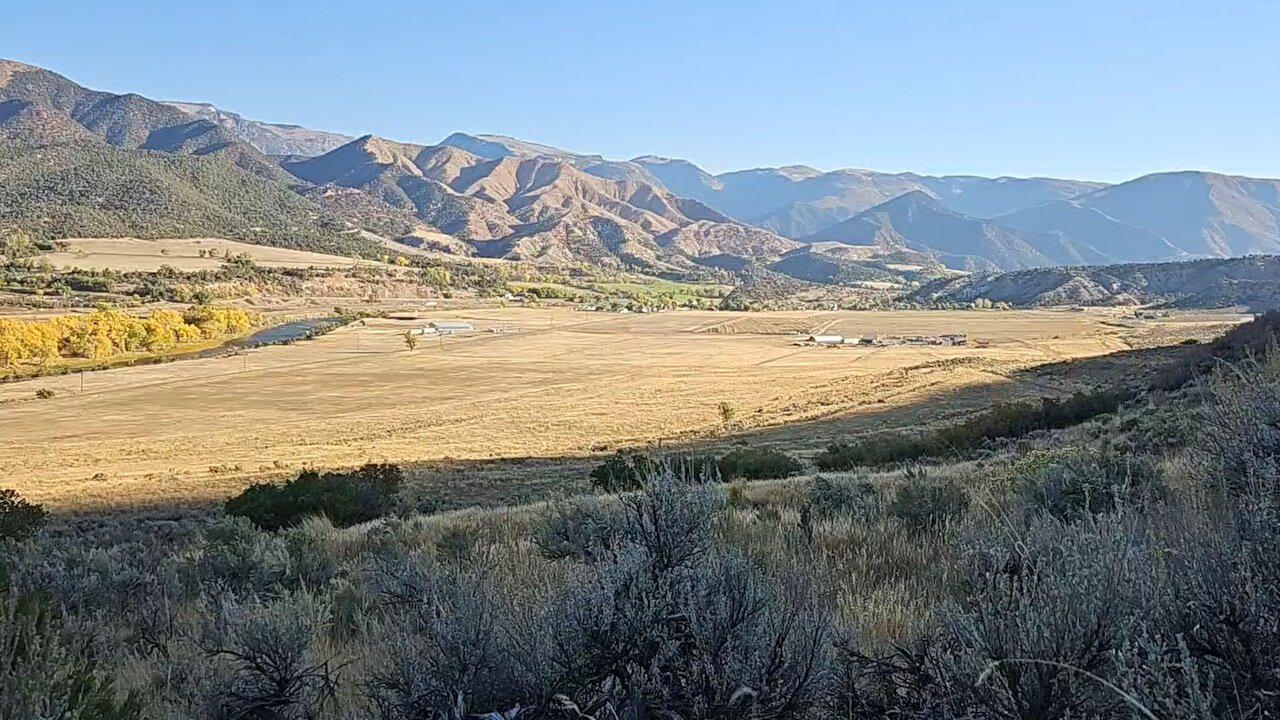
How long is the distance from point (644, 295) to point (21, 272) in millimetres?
108734

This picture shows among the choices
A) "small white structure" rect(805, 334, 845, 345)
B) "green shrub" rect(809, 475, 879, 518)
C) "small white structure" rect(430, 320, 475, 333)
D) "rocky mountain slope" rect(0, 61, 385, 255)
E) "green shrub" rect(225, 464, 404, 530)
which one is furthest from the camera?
"rocky mountain slope" rect(0, 61, 385, 255)

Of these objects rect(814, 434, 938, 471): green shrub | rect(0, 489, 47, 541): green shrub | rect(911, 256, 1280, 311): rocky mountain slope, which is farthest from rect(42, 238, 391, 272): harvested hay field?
rect(911, 256, 1280, 311): rocky mountain slope

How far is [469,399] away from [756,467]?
43.2 meters

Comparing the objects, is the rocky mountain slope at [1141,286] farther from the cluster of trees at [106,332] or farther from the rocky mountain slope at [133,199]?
the rocky mountain slope at [133,199]

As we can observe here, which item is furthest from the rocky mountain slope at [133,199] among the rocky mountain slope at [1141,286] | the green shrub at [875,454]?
the green shrub at [875,454]

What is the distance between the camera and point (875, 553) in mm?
5828

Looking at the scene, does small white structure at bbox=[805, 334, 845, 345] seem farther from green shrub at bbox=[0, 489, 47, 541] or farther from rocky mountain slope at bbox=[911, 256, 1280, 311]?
green shrub at bbox=[0, 489, 47, 541]

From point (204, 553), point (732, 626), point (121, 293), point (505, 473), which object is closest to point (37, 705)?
point (732, 626)

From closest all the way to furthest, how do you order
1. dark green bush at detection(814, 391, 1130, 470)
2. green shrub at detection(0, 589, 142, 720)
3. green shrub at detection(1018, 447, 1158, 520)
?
1. green shrub at detection(0, 589, 142, 720)
2. green shrub at detection(1018, 447, 1158, 520)
3. dark green bush at detection(814, 391, 1130, 470)

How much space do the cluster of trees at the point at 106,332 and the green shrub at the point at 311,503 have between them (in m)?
77.0

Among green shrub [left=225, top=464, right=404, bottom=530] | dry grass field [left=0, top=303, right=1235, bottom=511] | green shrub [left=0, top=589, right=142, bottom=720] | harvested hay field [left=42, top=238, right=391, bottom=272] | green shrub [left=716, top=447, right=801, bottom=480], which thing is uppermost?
harvested hay field [left=42, top=238, right=391, bottom=272]

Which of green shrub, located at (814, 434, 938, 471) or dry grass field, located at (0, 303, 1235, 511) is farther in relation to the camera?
dry grass field, located at (0, 303, 1235, 511)

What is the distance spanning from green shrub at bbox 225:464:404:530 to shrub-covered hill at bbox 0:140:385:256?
146024 millimetres

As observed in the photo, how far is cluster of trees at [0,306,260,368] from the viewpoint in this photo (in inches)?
3017
